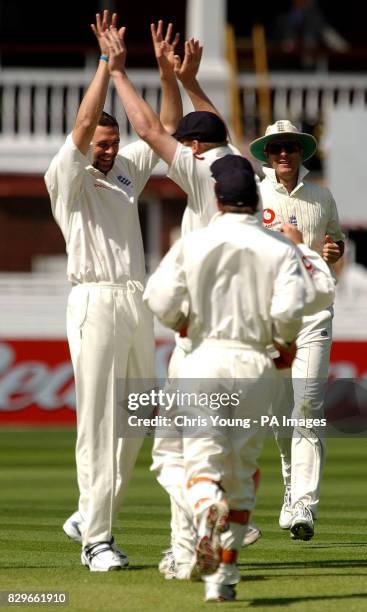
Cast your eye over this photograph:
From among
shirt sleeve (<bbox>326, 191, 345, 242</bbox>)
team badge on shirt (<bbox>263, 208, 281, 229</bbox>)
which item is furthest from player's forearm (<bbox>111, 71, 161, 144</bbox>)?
shirt sleeve (<bbox>326, 191, 345, 242</bbox>)

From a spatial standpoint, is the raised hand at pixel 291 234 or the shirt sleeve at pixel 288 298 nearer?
the shirt sleeve at pixel 288 298

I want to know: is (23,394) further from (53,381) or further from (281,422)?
(281,422)

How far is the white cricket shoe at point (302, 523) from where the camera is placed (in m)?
10.1

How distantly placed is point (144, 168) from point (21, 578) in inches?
97.5

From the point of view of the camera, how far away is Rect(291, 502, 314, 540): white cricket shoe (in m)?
10.1

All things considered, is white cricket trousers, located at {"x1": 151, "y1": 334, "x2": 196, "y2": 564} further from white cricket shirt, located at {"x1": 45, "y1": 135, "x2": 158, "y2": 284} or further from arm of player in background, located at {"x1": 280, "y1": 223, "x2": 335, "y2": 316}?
white cricket shirt, located at {"x1": 45, "y1": 135, "x2": 158, "y2": 284}

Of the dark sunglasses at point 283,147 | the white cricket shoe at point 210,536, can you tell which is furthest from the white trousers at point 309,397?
the white cricket shoe at point 210,536

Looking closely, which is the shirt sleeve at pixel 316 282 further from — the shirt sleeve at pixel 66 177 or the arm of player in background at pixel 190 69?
the shirt sleeve at pixel 66 177

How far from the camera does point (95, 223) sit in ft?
30.0

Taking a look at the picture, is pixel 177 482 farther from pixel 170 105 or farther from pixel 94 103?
pixel 170 105

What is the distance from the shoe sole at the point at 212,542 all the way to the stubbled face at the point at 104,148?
2.41 metres

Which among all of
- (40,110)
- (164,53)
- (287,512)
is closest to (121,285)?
(164,53)

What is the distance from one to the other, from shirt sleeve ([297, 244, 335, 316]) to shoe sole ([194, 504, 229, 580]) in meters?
1.07

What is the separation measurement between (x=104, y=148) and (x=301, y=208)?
1.84 meters
